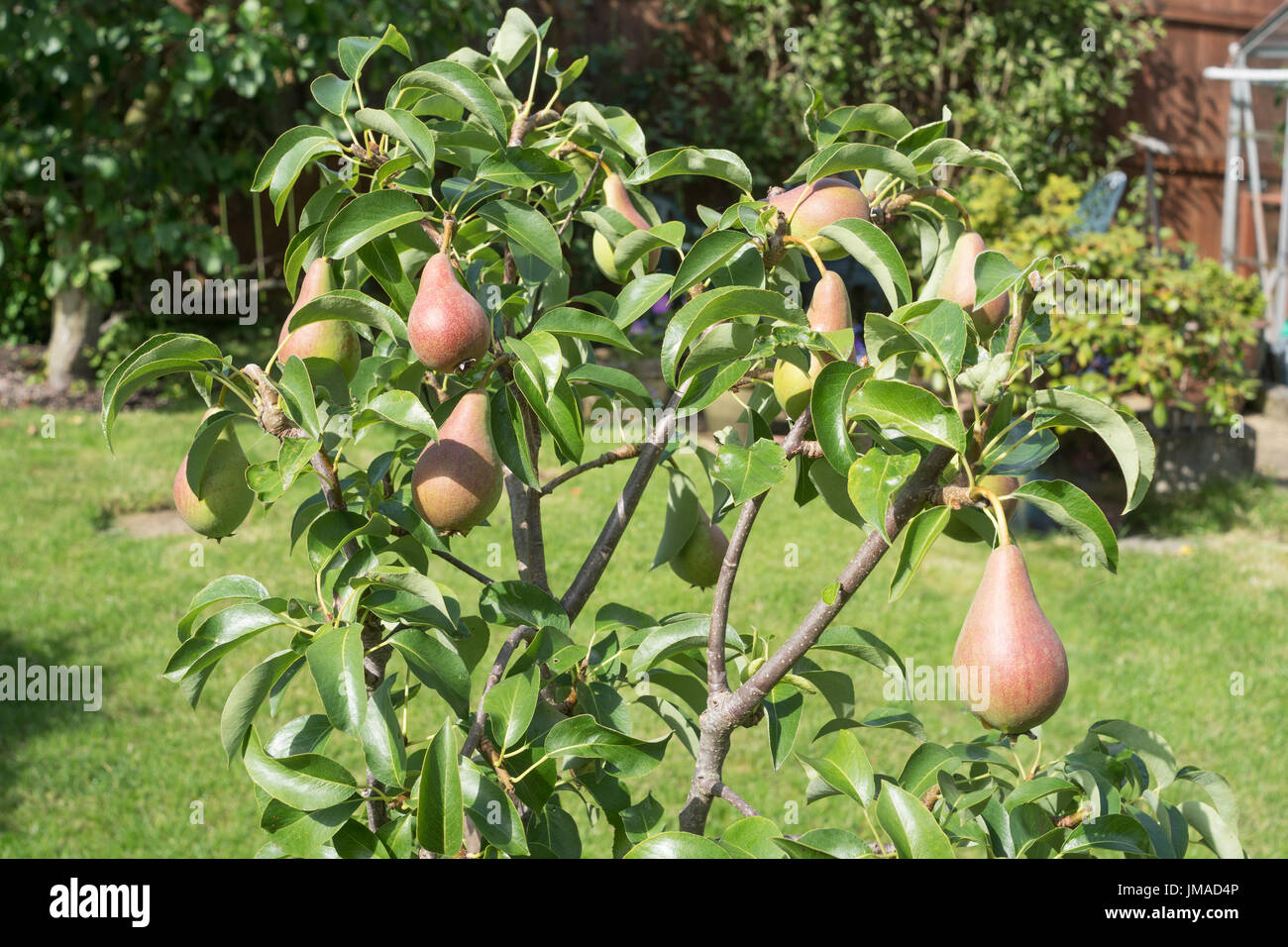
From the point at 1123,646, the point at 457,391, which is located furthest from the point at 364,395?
the point at 1123,646

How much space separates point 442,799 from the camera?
85cm

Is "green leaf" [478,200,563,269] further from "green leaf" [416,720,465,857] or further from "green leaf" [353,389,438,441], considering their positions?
"green leaf" [416,720,465,857]

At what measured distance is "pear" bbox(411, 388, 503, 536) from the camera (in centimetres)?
94

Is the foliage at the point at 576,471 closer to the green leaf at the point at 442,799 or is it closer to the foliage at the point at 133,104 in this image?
the green leaf at the point at 442,799

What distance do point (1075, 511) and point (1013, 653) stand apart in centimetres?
12

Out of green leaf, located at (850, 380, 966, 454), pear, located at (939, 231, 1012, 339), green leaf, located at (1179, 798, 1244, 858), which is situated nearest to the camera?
green leaf, located at (850, 380, 966, 454)

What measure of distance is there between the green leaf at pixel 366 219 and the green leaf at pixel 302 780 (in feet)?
1.33

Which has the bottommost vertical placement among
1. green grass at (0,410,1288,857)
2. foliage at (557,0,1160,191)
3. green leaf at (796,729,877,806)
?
green grass at (0,410,1288,857)

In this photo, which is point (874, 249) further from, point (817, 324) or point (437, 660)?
point (437, 660)

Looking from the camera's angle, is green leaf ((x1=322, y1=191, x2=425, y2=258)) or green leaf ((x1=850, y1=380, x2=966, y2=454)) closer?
green leaf ((x1=850, y1=380, x2=966, y2=454))

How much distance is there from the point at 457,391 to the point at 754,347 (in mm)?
329

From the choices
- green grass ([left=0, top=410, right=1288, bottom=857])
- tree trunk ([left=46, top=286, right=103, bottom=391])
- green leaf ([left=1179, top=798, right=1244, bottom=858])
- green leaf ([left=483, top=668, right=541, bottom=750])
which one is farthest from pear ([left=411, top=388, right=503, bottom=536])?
tree trunk ([left=46, top=286, right=103, bottom=391])

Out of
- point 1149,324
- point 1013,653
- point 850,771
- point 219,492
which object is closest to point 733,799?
point 850,771
